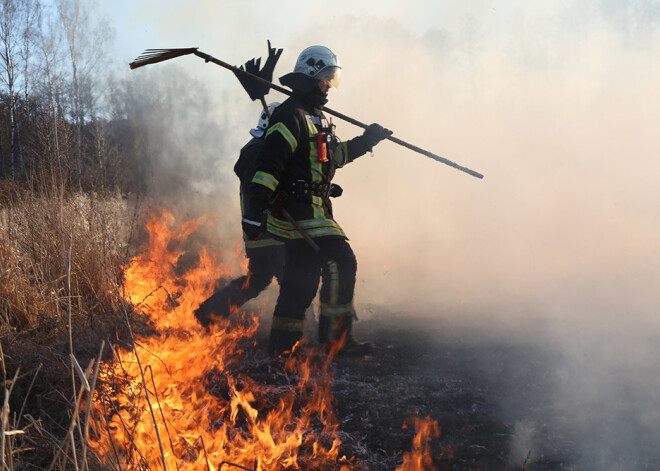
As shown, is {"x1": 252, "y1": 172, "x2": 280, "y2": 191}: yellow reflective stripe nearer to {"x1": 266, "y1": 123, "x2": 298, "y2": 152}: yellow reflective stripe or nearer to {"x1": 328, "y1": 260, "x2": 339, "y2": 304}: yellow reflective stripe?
{"x1": 266, "y1": 123, "x2": 298, "y2": 152}: yellow reflective stripe

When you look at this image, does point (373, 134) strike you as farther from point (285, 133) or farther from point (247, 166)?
point (247, 166)

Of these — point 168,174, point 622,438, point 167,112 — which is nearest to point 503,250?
point 622,438

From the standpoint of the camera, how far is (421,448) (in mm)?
2641

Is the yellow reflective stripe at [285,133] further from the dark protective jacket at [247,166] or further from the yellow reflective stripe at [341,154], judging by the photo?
the dark protective jacket at [247,166]

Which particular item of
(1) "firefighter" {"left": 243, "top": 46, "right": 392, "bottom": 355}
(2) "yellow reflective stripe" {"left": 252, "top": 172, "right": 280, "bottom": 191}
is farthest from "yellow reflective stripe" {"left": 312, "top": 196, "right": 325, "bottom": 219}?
(2) "yellow reflective stripe" {"left": 252, "top": 172, "right": 280, "bottom": 191}

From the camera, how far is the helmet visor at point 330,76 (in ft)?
13.6

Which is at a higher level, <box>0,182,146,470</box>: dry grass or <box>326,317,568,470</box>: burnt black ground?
<box>0,182,146,470</box>: dry grass

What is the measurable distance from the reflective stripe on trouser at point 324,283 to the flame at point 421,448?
1198mm

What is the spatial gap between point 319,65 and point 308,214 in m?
1.29

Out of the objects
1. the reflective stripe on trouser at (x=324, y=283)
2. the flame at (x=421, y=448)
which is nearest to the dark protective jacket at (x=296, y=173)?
the reflective stripe on trouser at (x=324, y=283)

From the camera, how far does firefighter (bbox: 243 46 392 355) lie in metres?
3.96

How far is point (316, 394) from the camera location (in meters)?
3.27

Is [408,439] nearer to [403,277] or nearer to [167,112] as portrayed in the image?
[403,277]

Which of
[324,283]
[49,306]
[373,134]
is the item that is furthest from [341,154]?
[49,306]
